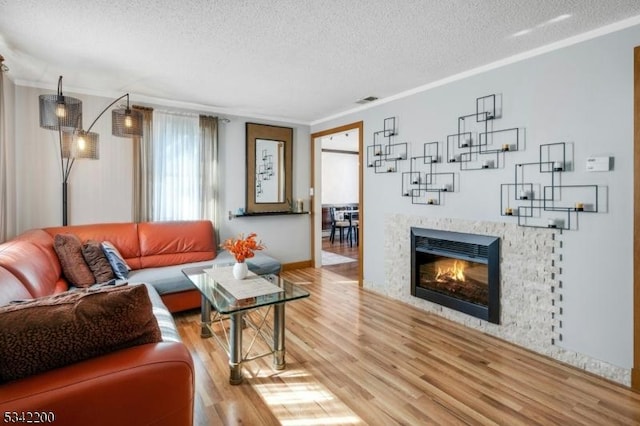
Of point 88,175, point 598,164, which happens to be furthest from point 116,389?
point 88,175

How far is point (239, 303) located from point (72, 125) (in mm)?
2183

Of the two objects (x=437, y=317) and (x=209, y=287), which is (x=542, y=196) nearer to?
(x=437, y=317)

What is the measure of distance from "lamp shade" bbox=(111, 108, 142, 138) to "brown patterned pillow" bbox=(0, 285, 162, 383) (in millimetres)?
2273

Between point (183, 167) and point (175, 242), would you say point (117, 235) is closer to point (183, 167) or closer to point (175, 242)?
point (175, 242)

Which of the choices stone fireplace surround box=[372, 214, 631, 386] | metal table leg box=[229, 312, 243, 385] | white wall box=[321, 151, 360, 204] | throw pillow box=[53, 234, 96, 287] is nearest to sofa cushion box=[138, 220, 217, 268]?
throw pillow box=[53, 234, 96, 287]

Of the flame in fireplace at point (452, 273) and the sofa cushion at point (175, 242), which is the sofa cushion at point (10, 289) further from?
the flame in fireplace at point (452, 273)

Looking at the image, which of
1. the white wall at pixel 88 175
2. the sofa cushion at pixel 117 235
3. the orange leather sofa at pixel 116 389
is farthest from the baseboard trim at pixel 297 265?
the orange leather sofa at pixel 116 389

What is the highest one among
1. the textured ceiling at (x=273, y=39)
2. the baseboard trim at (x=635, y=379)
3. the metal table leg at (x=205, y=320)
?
the textured ceiling at (x=273, y=39)

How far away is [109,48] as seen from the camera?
2.73 m

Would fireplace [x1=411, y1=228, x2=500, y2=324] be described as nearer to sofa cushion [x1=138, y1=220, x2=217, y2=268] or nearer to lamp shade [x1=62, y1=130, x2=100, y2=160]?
sofa cushion [x1=138, y1=220, x2=217, y2=268]

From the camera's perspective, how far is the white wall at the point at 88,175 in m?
3.56

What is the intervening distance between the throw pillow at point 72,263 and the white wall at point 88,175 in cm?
96

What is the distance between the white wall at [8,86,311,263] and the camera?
356 centimetres

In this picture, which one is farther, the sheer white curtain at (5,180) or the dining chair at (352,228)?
the dining chair at (352,228)
